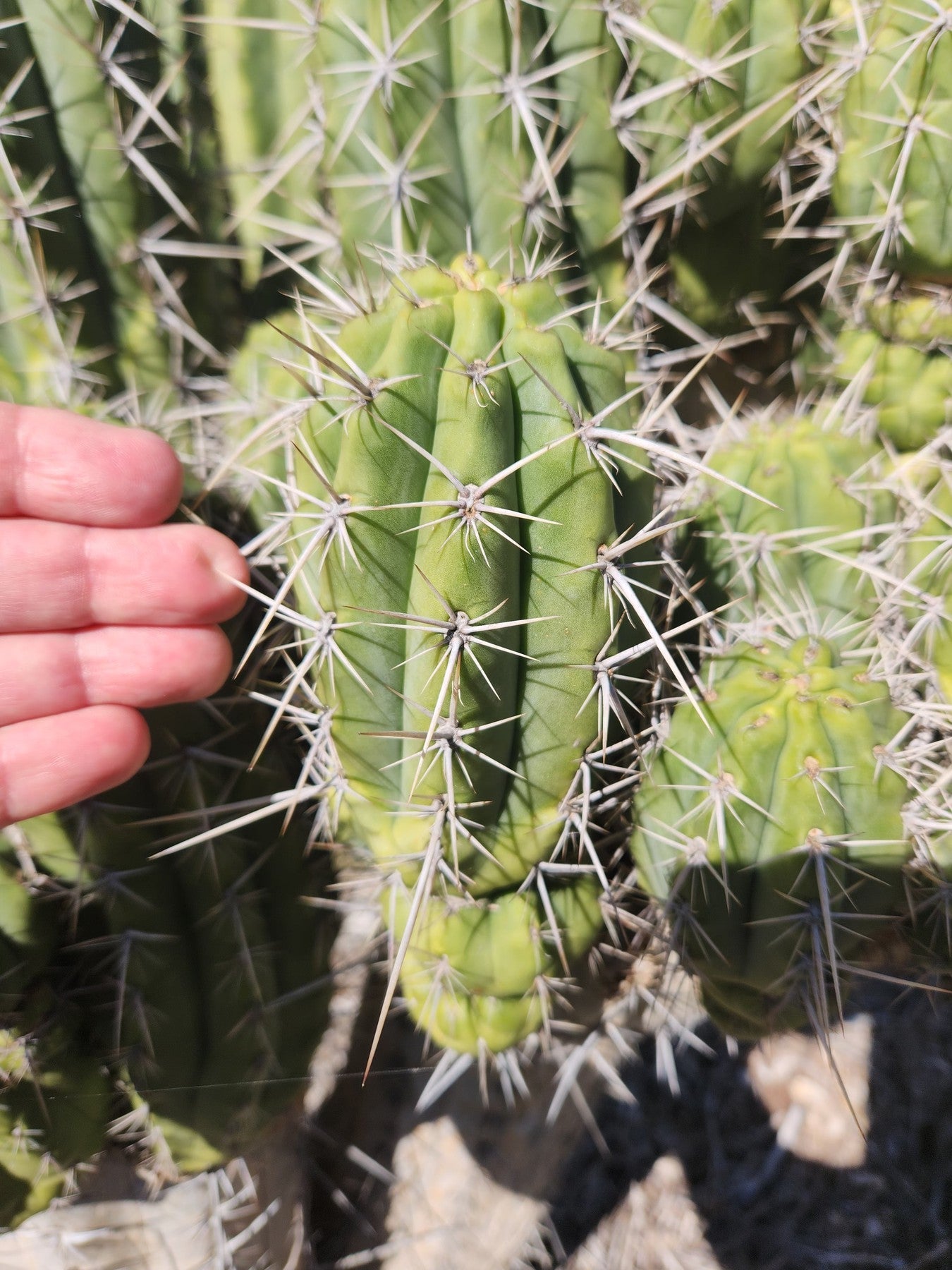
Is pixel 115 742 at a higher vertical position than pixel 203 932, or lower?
higher

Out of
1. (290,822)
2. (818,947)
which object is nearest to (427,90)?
(290,822)

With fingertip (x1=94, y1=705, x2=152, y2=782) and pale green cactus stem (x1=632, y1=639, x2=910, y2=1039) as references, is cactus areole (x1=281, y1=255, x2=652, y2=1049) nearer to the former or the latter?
pale green cactus stem (x1=632, y1=639, x2=910, y2=1039)

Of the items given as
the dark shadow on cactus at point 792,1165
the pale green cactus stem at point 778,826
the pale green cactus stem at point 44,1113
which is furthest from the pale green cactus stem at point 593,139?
the dark shadow on cactus at point 792,1165

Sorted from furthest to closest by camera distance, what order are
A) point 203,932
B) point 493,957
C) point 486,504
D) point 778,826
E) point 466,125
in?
1. point 203,932
2. point 466,125
3. point 493,957
4. point 778,826
5. point 486,504

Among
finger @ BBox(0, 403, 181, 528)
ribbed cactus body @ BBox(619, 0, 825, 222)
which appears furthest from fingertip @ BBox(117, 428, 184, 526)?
ribbed cactus body @ BBox(619, 0, 825, 222)

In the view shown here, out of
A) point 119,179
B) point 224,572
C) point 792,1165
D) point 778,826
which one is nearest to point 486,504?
point 224,572

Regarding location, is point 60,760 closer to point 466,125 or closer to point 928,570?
point 466,125

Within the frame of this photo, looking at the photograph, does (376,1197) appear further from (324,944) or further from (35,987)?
(35,987)
